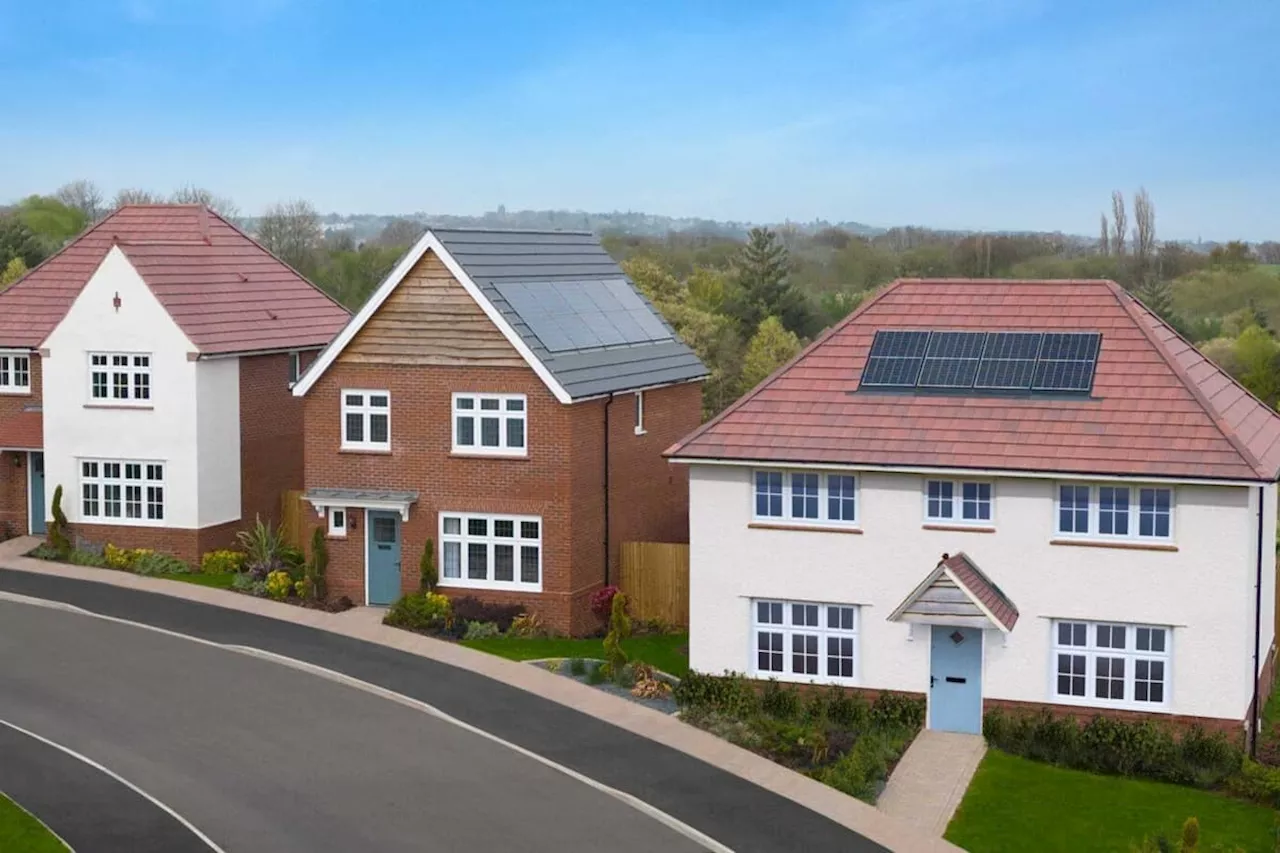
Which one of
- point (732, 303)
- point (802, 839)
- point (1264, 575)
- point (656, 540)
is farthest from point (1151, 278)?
point (802, 839)

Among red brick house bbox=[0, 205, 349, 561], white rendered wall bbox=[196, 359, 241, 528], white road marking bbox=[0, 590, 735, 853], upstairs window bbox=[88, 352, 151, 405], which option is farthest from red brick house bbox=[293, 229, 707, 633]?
upstairs window bbox=[88, 352, 151, 405]

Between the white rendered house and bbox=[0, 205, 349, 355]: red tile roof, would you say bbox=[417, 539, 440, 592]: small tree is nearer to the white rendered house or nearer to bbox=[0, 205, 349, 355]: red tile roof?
the white rendered house

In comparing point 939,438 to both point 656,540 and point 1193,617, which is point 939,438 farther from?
point 656,540

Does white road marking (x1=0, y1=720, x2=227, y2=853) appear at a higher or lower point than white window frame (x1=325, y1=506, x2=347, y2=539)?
lower

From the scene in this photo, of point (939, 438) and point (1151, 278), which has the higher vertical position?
point (1151, 278)

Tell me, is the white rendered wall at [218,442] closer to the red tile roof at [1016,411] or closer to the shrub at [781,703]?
the red tile roof at [1016,411]

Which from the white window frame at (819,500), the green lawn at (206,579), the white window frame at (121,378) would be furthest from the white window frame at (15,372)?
the white window frame at (819,500)
